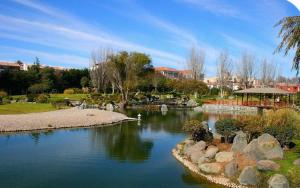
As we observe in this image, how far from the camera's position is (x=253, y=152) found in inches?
564

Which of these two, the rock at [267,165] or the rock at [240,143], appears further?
the rock at [240,143]

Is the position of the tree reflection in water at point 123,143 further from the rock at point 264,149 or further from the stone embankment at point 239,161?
the rock at point 264,149

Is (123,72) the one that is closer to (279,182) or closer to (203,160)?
(203,160)

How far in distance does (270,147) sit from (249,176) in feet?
8.05

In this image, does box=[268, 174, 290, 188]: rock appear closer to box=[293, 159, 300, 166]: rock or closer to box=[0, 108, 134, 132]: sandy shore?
box=[293, 159, 300, 166]: rock

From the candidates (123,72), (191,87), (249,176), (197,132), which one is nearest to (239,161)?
(249,176)

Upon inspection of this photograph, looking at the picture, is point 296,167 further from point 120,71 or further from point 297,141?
point 120,71

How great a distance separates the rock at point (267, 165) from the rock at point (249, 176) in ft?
1.62

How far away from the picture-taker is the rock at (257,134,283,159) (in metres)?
14.2

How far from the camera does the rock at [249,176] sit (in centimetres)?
1229

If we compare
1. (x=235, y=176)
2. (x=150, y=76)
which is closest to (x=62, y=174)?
(x=235, y=176)

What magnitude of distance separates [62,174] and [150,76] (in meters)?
57.1

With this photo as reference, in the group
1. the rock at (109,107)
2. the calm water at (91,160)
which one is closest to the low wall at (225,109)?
the rock at (109,107)

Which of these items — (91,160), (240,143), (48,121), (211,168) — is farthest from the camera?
(48,121)
